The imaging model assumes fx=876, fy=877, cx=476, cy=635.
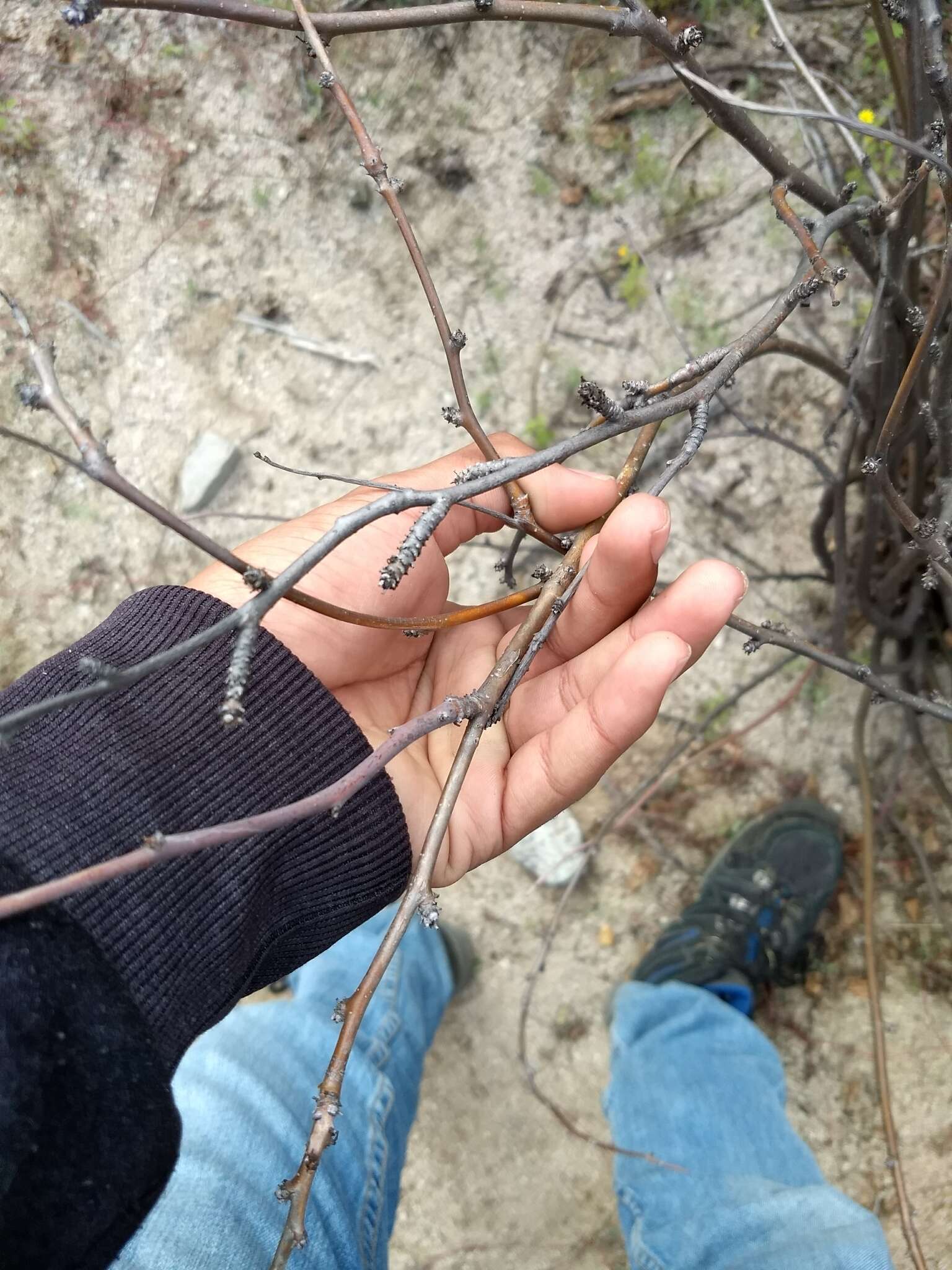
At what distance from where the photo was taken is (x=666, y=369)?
2.03 metres

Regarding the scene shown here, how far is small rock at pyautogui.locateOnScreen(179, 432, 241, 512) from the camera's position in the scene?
2121 mm

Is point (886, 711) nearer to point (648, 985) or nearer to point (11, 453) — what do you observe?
point (648, 985)

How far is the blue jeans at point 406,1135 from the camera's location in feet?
4.47

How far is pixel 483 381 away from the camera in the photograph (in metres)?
2.10

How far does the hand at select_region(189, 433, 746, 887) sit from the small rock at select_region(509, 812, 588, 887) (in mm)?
870

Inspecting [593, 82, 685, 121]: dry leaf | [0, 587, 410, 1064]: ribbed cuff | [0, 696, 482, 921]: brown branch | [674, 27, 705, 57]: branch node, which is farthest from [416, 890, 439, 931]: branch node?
[593, 82, 685, 121]: dry leaf

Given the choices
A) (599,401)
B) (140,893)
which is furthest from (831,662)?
(140,893)

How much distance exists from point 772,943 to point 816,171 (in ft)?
5.75

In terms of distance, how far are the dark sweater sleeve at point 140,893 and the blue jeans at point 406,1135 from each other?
1.51ft

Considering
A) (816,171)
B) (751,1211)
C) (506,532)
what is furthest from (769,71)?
(751,1211)

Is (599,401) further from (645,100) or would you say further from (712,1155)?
Result: (712,1155)

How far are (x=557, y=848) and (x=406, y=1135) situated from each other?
0.70 meters

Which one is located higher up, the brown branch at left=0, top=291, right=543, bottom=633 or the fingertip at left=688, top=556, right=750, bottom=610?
the brown branch at left=0, top=291, right=543, bottom=633

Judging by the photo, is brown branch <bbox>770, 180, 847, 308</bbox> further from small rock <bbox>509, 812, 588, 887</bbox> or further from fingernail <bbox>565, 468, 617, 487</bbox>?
Answer: small rock <bbox>509, 812, 588, 887</bbox>
